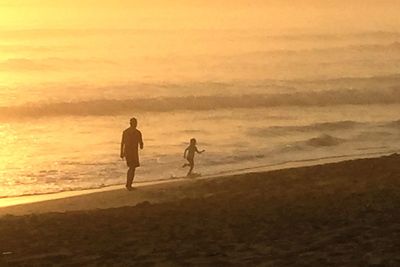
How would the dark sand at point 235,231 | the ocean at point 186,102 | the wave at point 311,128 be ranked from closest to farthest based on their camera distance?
1. the dark sand at point 235,231
2. the ocean at point 186,102
3. the wave at point 311,128

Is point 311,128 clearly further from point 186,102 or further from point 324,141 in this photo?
point 186,102

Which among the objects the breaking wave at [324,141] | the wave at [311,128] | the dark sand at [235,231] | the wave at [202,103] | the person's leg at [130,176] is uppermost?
the wave at [202,103]

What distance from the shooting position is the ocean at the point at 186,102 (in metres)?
22.9

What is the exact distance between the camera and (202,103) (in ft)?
145

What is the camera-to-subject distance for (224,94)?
48875 mm

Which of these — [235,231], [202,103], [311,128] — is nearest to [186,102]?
A: [202,103]

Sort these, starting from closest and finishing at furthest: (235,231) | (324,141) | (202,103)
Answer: (235,231), (324,141), (202,103)

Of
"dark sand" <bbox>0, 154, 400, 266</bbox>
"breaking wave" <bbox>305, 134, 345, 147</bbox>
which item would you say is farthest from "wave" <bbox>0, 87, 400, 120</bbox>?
"dark sand" <bbox>0, 154, 400, 266</bbox>

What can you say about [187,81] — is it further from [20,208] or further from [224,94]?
[20,208]

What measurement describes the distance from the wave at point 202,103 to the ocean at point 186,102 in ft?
0.27

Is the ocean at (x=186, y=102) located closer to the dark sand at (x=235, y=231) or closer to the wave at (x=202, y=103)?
the wave at (x=202, y=103)

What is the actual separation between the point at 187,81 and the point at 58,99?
1232 cm

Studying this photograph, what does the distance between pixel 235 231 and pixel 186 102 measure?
35.0 metres

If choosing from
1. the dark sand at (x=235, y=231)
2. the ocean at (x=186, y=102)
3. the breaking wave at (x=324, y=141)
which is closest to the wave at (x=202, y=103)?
the ocean at (x=186, y=102)
